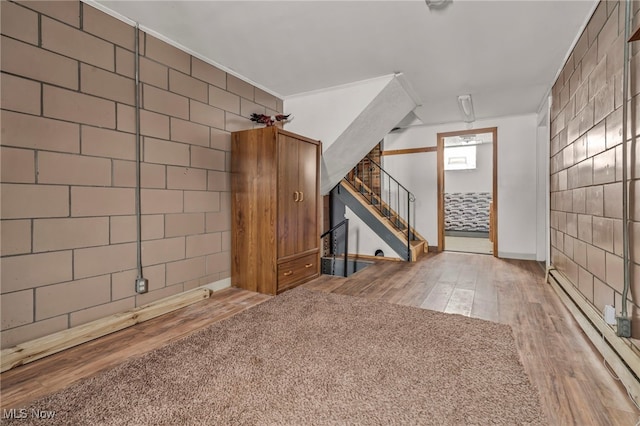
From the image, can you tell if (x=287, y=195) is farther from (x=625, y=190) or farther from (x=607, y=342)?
(x=607, y=342)

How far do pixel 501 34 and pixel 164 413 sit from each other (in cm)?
325

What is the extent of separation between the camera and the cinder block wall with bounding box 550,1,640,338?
1.42 metres

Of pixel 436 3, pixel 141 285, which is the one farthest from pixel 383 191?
pixel 141 285

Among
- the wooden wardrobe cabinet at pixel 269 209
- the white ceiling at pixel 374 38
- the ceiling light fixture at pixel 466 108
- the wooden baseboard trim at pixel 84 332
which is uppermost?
the ceiling light fixture at pixel 466 108

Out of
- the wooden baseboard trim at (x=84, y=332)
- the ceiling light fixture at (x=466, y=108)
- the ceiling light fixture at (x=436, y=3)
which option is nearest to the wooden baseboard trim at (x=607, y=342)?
the ceiling light fixture at (x=436, y=3)

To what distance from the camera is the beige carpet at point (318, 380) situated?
3.83 ft

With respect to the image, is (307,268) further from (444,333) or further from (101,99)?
(101,99)

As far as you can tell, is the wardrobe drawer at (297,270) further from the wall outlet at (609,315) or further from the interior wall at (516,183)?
the interior wall at (516,183)

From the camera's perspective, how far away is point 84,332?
182cm

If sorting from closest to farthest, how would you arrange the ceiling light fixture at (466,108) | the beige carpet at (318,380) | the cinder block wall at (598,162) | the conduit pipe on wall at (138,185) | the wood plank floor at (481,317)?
the beige carpet at (318,380), the wood plank floor at (481,317), the cinder block wall at (598,162), the conduit pipe on wall at (138,185), the ceiling light fixture at (466,108)

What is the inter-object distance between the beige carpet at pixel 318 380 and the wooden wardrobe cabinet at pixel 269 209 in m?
0.80

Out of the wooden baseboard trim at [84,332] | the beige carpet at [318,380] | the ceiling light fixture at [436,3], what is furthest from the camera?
the ceiling light fixture at [436,3]

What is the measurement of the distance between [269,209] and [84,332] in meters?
1.55

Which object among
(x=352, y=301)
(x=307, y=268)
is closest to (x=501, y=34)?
(x=352, y=301)
